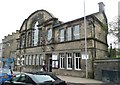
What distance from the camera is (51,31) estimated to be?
3133 centimetres

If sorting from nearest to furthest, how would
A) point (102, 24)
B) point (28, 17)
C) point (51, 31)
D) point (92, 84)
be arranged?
1. point (92, 84)
2. point (102, 24)
3. point (51, 31)
4. point (28, 17)

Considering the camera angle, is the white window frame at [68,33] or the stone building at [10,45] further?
the stone building at [10,45]

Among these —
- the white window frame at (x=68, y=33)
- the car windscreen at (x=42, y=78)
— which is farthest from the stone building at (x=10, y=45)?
the car windscreen at (x=42, y=78)

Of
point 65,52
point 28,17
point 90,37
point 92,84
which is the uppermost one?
point 28,17

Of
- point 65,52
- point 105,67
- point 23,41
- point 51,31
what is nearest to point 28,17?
point 23,41

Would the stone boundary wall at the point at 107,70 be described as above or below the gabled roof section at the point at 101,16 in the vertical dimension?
below

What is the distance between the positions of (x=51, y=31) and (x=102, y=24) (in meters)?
8.61

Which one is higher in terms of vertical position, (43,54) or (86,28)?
(86,28)

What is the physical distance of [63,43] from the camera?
28.0 meters

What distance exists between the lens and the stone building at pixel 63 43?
24594 millimetres

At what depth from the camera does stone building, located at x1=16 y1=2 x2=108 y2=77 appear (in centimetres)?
2459

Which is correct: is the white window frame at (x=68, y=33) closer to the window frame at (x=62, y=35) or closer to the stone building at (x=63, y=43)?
the stone building at (x=63, y=43)

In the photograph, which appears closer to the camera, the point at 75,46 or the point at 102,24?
the point at 75,46

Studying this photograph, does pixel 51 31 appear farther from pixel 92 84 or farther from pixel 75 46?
pixel 92 84
